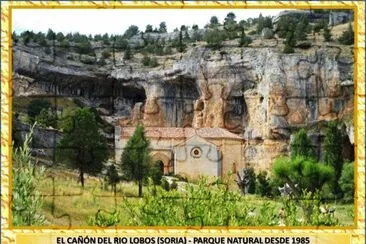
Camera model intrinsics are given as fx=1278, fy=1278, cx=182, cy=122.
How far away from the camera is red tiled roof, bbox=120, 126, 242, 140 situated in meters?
15.1

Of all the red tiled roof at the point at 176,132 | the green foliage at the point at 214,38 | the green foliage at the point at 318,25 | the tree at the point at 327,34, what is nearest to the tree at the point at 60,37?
the red tiled roof at the point at 176,132

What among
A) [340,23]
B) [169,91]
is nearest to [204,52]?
[169,91]

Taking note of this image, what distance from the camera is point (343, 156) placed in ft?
49.8

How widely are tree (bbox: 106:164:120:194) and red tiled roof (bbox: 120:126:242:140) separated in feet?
1.33

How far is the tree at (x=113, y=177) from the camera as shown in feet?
49.6

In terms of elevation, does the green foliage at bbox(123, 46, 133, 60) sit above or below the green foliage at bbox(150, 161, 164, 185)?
above

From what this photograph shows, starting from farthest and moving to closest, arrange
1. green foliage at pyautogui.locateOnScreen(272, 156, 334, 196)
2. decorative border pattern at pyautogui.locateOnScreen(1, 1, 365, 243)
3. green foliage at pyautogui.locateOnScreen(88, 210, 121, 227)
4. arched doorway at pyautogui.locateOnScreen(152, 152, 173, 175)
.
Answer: green foliage at pyautogui.locateOnScreen(272, 156, 334, 196) → arched doorway at pyautogui.locateOnScreen(152, 152, 173, 175) → green foliage at pyautogui.locateOnScreen(88, 210, 121, 227) → decorative border pattern at pyautogui.locateOnScreen(1, 1, 365, 243)

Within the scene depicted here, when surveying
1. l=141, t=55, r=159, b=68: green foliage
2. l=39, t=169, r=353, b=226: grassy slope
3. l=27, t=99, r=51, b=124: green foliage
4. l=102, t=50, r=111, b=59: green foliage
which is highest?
l=102, t=50, r=111, b=59: green foliage

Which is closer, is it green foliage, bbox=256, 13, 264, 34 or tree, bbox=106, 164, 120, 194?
green foliage, bbox=256, 13, 264, 34

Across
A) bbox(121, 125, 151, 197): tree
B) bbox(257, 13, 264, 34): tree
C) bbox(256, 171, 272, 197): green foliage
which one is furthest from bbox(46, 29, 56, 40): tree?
bbox(256, 171, 272, 197): green foliage

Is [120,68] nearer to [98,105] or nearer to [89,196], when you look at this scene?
[98,105]

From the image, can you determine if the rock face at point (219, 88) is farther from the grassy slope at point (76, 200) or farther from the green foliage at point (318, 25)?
the grassy slope at point (76, 200)

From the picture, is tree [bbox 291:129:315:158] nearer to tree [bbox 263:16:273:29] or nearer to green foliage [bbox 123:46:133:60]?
tree [bbox 263:16:273:29]

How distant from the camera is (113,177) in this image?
15.2 meters
